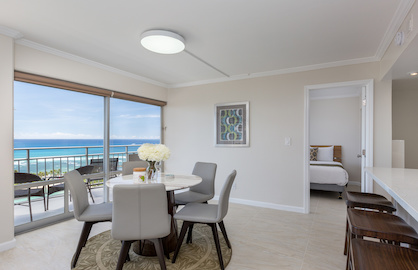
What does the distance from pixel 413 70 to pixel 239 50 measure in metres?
2.05

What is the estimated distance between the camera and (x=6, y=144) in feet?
8.32

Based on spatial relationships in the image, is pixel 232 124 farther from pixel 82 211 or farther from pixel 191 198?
pixel 82 211

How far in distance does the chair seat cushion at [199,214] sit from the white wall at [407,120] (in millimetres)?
4381

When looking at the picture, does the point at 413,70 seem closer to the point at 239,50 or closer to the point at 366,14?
the point at 366,14

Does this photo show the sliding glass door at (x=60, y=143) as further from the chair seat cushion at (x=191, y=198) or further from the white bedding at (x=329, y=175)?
the white bedding at (x=329, y=175)

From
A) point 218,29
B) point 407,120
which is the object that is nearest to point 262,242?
point 218,29

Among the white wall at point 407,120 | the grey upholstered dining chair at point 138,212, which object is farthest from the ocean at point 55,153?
the white wall at point 407,120

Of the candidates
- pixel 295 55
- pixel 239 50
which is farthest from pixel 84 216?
pixel 295 55

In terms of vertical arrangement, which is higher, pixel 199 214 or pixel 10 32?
pixel 10 32

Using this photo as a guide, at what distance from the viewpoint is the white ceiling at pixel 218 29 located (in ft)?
6.70

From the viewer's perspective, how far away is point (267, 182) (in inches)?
159

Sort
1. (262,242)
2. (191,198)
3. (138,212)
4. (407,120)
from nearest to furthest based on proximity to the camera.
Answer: (138,212) < (262,242) < (191,198) < (407,120)

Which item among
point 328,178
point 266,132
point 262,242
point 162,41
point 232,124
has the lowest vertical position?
point 262,242

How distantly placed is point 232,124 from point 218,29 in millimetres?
2169
